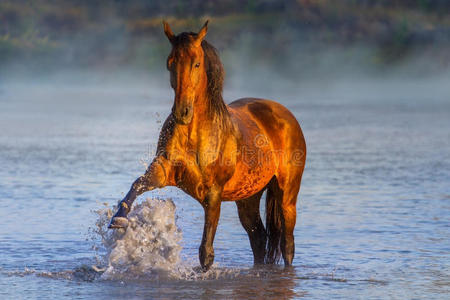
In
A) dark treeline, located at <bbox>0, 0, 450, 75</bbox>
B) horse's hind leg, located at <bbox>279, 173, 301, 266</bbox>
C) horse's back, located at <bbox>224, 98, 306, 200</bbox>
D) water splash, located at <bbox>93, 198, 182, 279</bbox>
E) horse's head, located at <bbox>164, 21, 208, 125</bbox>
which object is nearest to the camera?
horse's head, located at <bbox>164, 21, 208, 125</bbox>

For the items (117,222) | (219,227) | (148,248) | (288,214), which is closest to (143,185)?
(117,222)

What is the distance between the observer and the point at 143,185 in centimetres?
745

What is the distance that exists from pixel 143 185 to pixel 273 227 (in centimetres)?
191

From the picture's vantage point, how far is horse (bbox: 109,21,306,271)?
7.36 metres

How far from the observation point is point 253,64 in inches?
1857

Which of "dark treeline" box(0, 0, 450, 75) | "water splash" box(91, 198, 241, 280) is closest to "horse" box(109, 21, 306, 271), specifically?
"water splash" box(91, 198, 241, 280)

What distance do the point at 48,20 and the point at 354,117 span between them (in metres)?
25.5

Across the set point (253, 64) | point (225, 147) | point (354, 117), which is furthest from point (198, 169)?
point (253, 64)

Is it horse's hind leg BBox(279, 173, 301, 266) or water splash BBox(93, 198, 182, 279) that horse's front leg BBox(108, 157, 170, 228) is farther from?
horse's hind leg BBox(279, 173, 301, 266)

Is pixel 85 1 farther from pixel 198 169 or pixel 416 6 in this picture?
pixel 198 169

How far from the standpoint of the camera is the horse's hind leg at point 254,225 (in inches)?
352

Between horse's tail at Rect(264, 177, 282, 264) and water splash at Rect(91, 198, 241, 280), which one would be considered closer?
water splash at Rect(91, 198, 241, 280)

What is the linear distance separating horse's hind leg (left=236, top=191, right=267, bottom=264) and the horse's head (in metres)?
1.83

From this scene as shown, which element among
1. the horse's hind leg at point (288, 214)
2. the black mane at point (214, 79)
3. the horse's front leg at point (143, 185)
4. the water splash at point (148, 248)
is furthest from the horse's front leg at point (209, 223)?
the horse's hind leg at point (288, 214)
